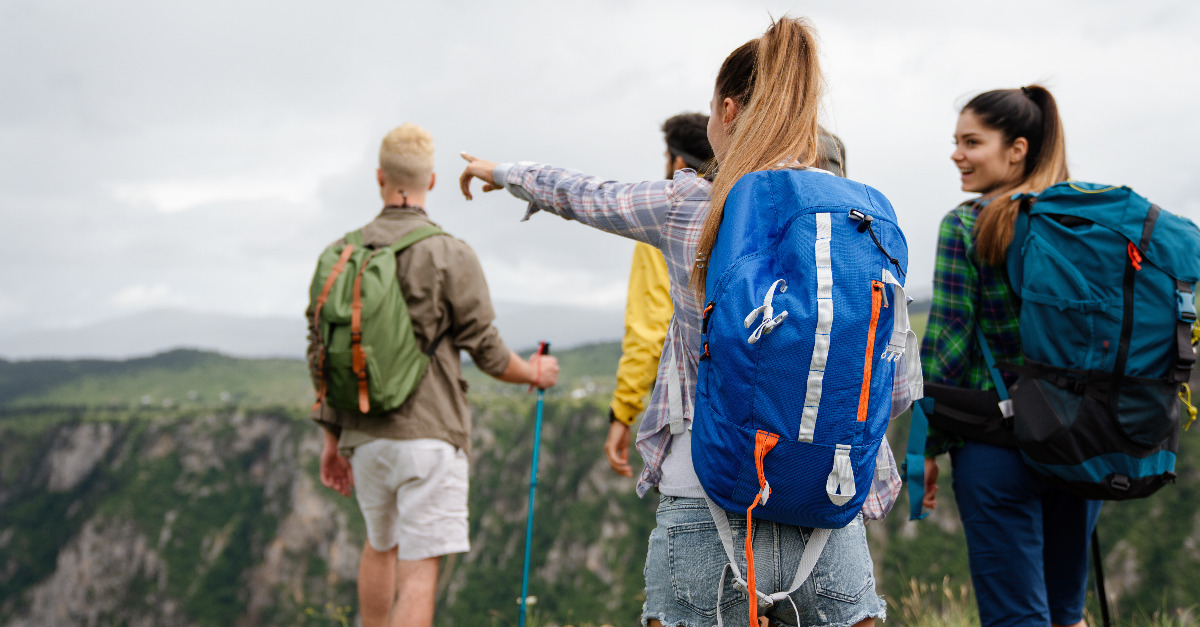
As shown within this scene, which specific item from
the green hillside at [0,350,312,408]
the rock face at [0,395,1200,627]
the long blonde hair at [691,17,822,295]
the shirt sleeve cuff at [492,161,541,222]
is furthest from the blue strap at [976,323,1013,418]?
the green hillside at [0,350,312,408]

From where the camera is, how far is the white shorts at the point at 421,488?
3828 millimetres

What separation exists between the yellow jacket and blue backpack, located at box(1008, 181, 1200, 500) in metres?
1.38

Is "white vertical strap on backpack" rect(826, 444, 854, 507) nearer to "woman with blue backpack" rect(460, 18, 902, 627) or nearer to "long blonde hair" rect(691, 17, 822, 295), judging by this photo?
"woman with blue backpack" rect(460, 18, 902, 627)

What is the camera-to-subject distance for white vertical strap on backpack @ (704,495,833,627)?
1833 millimetres

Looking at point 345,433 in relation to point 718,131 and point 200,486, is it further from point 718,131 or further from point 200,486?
point 200,486

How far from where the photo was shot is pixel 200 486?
263 ft

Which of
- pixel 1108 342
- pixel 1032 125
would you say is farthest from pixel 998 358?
pixel 1032 125

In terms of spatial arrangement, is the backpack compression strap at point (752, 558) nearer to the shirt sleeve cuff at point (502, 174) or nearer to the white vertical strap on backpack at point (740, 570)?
the white vertical strap on backpack at point (740, 570)

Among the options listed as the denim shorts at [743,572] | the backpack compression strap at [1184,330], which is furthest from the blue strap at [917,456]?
the denim shorts at [743,572]

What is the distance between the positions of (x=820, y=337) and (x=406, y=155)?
309 centimetres

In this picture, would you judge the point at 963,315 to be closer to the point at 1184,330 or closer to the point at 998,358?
the point at 998,358

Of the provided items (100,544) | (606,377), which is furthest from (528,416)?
(100,544)

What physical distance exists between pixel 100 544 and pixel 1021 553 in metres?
92.2

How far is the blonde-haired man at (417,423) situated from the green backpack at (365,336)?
85 millimetres
